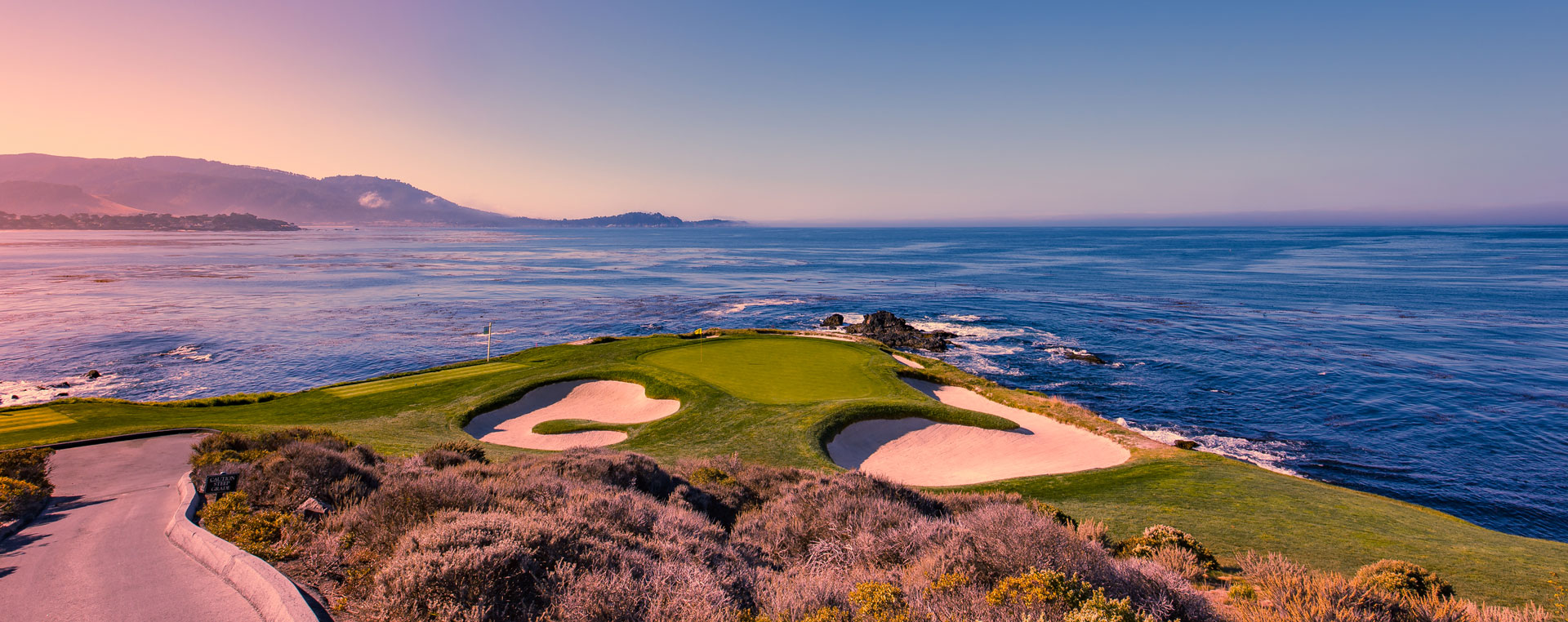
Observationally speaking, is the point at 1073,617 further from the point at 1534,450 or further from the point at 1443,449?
the point at 1534,450

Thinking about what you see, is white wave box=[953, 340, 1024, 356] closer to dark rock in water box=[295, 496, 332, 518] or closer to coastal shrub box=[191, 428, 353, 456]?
coastal shrub box=[191, 428, 353, 456]

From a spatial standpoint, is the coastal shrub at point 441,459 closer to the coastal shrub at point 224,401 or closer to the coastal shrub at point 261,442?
the coastal shrub at point 261,442

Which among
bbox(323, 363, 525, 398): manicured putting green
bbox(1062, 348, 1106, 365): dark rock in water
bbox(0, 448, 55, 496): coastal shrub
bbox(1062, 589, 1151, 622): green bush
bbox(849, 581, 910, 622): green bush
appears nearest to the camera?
bbox(1062, 589, 1151, 622): green bush

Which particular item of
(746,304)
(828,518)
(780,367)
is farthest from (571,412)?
(746,304)

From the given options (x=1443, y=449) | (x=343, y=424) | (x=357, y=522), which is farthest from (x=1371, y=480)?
(x=343, y=424)

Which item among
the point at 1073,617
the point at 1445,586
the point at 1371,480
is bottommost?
the point at 1371,480

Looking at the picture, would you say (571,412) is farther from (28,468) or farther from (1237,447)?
(1237,447)

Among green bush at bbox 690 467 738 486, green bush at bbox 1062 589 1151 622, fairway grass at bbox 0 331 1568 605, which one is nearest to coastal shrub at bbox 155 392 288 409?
fairway grass at bbox 0 331 1568 605

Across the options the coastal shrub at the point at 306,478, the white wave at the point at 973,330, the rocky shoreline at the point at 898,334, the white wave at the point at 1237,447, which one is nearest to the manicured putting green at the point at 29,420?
the coastal shrub at the point at 306,478
